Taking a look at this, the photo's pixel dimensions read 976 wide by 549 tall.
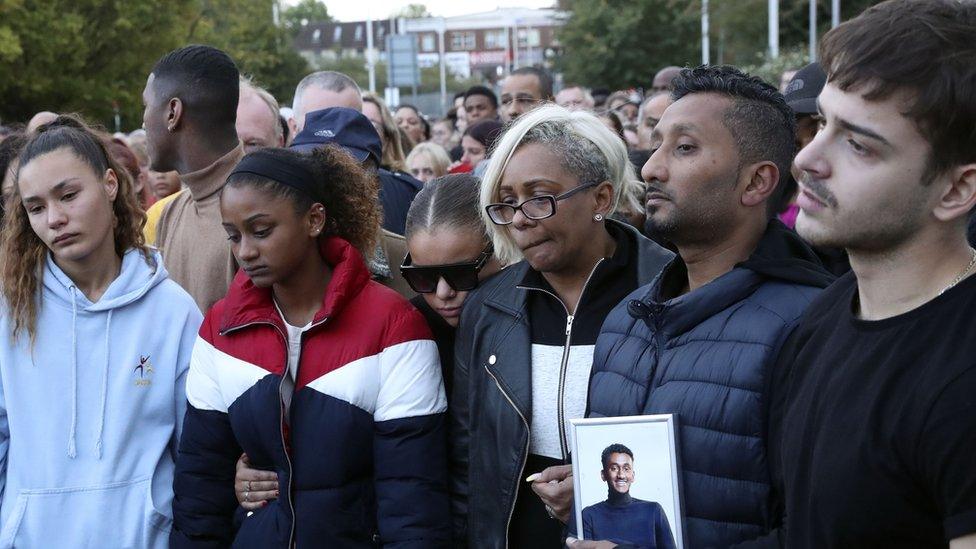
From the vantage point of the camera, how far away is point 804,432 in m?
2.20

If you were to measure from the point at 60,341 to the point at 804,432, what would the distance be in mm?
2749

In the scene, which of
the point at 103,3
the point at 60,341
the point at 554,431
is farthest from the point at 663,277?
the point at 103,3

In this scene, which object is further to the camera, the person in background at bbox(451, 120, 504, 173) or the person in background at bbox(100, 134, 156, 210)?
the person in background at bbox(451, 120, 504, 173)

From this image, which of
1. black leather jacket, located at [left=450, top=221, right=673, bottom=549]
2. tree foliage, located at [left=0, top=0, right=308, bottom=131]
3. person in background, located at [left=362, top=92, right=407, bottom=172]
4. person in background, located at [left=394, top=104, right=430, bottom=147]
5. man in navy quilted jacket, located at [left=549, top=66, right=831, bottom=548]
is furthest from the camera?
tree foliage, located at [left=0, top=0, right=308, bottom=131]

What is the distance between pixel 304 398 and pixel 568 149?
3.77ft

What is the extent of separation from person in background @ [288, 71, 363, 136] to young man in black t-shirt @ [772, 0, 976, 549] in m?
4.84

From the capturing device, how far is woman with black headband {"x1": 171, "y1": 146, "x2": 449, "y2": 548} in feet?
11.3

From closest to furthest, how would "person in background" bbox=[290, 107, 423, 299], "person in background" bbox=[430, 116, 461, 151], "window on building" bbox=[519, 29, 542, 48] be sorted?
"person in background" bbox=[290, 107, 423, 299]
"person in background" bbox=[430, 116, 461, 151]
"window on building" bbox=[519, 29, 542, 48]

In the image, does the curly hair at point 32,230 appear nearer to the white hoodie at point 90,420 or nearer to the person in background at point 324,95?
the white hoodie at point 90,420

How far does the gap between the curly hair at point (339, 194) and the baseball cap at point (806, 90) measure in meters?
1.73

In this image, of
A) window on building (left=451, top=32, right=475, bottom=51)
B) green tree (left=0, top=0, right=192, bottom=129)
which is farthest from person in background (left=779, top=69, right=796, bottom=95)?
window on building (left=451, top=32, right=475, bottom=51)

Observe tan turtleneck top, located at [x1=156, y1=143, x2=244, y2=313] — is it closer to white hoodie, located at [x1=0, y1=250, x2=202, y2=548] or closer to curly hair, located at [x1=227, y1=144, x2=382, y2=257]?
white hoodie, located at [x1=0, y1=250, x2=202, y2=548]

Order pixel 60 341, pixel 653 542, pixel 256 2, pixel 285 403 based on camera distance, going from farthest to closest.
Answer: pixel 256 2
pixel 60 341
pixel 285 403
pixel 653 542

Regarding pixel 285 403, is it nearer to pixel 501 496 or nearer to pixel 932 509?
pixel 501 496
